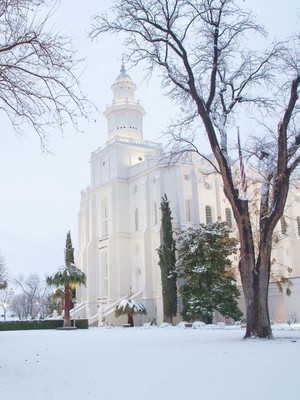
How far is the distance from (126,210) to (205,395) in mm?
41056

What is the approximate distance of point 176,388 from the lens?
6.70m

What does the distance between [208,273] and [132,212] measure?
14.2 m

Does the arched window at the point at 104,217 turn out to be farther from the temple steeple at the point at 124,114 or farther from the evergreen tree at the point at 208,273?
the evergreen tree at the point at 208,273

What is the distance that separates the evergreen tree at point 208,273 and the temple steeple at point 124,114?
1798 centimetres

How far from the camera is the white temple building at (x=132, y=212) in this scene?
42594 millimetres

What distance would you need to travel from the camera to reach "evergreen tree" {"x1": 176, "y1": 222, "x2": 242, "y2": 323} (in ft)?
110

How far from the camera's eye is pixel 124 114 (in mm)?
51000

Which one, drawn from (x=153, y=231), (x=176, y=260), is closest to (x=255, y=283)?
(x=176, y=260)

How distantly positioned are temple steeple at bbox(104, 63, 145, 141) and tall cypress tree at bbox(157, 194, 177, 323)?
1534cm

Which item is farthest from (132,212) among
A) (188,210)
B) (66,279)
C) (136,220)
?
(66,279)

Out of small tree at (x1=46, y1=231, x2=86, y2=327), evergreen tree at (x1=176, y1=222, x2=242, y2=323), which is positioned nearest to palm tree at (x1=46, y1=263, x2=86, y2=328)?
small tree at (x1=46, y1=231, x2=86, y2=327)

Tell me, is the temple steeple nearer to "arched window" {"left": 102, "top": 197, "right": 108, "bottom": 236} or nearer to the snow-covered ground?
"arched window" {"left": 102, "top": 197, "right": 108, "bottom": 236}

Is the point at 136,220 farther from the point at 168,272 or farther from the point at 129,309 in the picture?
the point at 129,309

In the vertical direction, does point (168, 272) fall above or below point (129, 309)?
above
